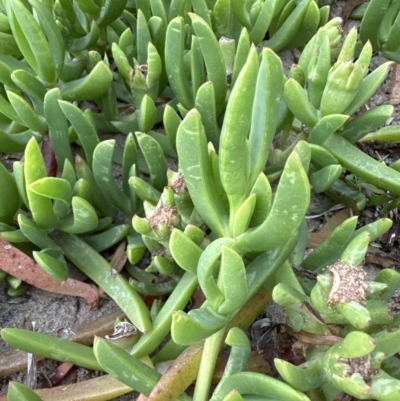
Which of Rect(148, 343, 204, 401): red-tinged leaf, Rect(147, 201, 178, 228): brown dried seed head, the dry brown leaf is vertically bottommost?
Rect(148, 343, 204, 401): red-tinged leaf

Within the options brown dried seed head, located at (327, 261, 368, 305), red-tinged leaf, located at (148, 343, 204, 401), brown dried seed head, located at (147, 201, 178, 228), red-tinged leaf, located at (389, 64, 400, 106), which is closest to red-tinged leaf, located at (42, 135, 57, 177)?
brown dried seed head, located at (147, 201, 178, 228)

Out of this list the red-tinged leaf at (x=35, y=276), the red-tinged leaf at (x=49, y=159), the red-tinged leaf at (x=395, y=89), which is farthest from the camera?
the red-tinged leaf at (x=395, y=89)

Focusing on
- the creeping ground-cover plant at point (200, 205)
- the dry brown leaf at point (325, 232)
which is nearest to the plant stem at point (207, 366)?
the creeping ground-cover plant at point (200, 205)

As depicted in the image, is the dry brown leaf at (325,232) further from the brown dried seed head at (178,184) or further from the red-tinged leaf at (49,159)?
the red-tinged leaf at (49,159)

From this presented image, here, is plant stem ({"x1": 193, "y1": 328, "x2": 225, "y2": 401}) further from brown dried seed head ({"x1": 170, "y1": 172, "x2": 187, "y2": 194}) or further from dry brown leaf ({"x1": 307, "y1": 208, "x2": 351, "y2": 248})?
dry brown leaf ({"x1": 307, "y1": 208, "x2": 351, "y2": 248})

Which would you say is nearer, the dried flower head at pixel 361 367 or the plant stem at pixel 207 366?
the dried flower head at pixel 361 367

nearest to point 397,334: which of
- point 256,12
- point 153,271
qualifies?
point 153,271

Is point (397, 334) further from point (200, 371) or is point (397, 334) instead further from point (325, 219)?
point (325, 219)
